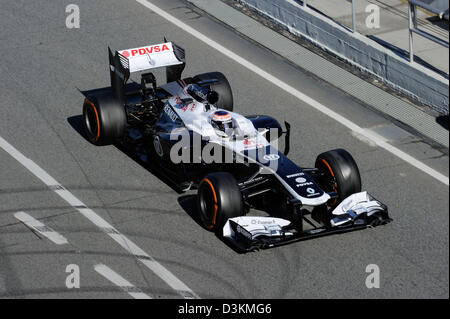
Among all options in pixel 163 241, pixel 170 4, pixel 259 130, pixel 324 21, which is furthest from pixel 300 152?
pixel 170 4

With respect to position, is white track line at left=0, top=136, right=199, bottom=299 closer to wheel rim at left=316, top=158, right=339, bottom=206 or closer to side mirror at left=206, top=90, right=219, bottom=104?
side mirror at left=206, top=90, right=219, bottom=104

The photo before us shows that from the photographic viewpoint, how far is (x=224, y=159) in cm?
1259

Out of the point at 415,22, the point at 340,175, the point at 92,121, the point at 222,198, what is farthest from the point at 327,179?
the point at 415,22

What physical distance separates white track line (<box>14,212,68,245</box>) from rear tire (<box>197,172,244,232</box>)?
205cm

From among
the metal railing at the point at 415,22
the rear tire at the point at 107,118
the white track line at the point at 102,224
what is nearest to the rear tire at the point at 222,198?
the white track line at the point at 102,224

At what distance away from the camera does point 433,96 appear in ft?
50.2

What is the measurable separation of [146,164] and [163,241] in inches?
76.8

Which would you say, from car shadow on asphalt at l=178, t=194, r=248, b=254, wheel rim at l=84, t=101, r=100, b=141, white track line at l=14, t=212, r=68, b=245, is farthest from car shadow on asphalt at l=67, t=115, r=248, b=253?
white track line at l=14, t=212, r=68, b=245

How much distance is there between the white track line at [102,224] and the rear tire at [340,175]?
2.54 meters

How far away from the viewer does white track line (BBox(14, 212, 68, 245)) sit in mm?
12045

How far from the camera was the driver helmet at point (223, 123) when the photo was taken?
12688 millimetres

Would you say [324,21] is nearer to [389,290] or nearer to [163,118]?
[163,118]

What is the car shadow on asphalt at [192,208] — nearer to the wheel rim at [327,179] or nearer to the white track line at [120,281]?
the white track line at [120,281]
